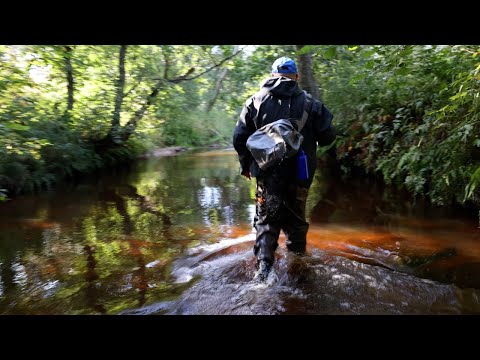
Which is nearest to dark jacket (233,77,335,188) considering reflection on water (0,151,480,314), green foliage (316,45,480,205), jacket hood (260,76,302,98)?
jacket hood (260,76,302,98)

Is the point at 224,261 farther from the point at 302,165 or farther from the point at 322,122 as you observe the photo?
the point at 322,122

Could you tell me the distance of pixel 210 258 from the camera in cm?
460

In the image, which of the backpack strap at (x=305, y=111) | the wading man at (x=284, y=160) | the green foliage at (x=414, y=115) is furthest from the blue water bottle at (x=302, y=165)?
the green foliage at (x=414, y=115)

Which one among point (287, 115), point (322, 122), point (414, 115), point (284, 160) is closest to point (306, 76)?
point (414, 115)

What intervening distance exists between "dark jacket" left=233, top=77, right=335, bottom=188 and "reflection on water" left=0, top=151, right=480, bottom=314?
3.85 ft

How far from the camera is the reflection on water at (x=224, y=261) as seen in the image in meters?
3.37

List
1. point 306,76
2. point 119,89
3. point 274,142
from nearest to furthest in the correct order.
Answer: point 274,142
point 306,76
point 119,89

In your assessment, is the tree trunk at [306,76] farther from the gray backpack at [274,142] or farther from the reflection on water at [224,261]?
the gray backpack at [274,142]

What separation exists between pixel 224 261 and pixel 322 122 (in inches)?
76.8

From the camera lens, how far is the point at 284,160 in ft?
12.6

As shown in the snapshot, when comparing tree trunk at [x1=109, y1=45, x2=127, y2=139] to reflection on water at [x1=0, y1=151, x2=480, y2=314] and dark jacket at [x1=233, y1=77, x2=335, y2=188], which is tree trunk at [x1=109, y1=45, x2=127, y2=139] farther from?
dark jacket at [x1=233, y1=77, x2=335, y2=188]

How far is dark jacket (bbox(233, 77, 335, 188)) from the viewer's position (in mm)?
3832

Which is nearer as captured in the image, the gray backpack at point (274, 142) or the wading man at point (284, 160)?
the gray backpack at point (274, 142)
